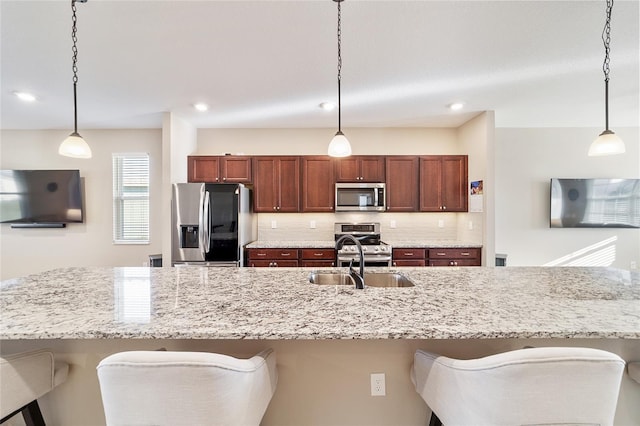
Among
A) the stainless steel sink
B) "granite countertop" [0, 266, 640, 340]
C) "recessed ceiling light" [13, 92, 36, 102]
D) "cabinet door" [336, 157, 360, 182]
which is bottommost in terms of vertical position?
the stainless steel sink

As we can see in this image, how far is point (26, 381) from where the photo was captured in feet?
Result: 3.45

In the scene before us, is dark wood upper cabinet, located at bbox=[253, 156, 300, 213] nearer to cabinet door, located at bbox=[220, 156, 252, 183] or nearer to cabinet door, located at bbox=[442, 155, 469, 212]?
cabinet door, located at bbox=[220, 156, 252, 183]

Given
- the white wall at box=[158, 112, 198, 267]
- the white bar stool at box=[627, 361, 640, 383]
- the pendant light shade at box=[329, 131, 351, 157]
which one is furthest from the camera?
the white wall at box=[158, 112, 198, 267]

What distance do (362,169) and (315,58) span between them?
1958 mm

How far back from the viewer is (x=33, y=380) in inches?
42.6

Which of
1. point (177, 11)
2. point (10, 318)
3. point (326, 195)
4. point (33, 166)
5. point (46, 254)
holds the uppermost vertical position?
point (177, 11)

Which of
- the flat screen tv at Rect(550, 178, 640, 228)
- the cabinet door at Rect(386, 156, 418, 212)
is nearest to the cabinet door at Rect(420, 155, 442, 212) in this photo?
the cabinet door at Rect(386, 156, 418, 212)

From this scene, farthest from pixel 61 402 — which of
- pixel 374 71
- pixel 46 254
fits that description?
pixel 46 254

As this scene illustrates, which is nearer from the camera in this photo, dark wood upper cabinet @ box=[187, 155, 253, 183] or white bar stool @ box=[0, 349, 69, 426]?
white bar stool @ box=[0, 349, 69, 426]

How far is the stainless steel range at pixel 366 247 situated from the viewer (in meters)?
3.58

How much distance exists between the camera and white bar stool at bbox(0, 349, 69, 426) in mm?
987

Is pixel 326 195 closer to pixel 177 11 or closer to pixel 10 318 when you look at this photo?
pixel 177 11

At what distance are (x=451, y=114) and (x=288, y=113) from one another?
2211 mm

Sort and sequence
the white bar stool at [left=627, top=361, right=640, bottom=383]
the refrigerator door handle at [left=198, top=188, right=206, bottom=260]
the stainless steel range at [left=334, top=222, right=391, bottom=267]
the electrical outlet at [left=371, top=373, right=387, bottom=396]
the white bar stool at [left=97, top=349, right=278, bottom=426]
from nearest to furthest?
the white bar stool at [left=97, top=349, right=278, bottom=426] < the white bar stool at [left=627, top=361, right=640, bottom=383] < the electrical outlet at [left=371, top=373, right=387, bottom=396] < the refrigerator door handle at [left=198, top=188, right=206, bottom=260] < the stainless steel range at [left=334, top=222, right=391, bottom=267]
